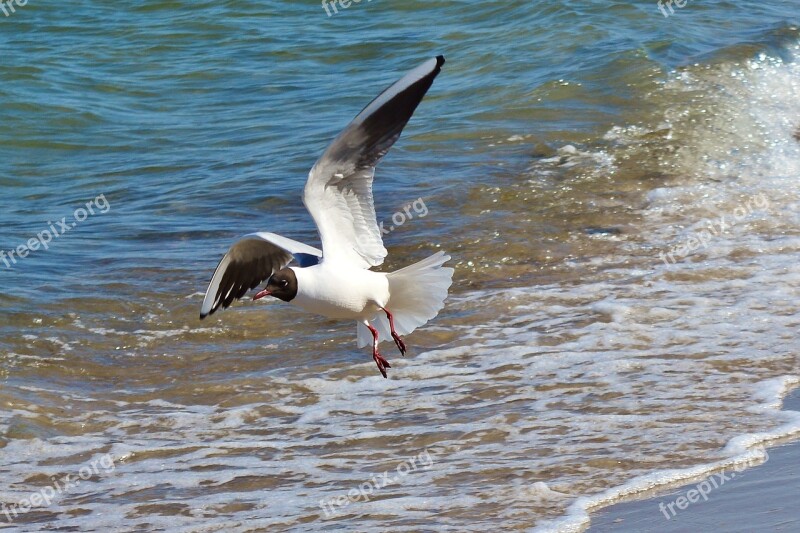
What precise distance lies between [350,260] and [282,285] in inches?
20.0

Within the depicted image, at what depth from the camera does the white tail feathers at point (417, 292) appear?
595 cm

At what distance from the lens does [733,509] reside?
4777 millimetres

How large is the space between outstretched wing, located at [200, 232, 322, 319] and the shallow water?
69 centimetres

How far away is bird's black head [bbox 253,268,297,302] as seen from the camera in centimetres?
552

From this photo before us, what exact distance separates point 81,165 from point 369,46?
4.32 metres
